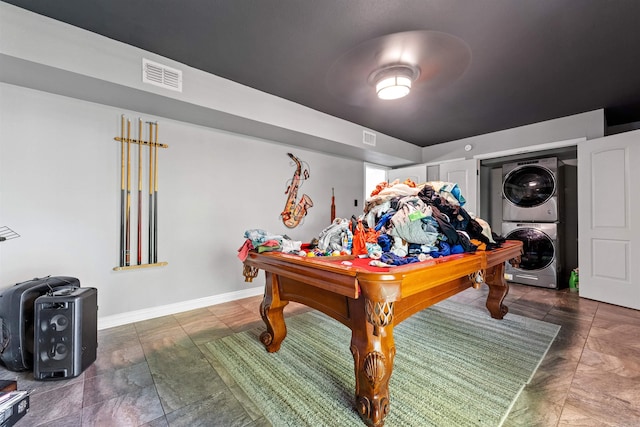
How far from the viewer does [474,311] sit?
110 inches

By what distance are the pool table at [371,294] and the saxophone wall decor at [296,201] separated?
1.98 meters

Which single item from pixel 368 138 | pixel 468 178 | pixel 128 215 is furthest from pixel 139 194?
pixel 468 178

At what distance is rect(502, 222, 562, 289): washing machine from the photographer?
367cm

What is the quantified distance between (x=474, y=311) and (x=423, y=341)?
1048mm

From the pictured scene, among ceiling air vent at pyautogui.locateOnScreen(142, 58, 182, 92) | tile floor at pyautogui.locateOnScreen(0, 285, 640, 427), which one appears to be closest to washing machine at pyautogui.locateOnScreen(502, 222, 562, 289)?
tile floor at pyautogui.locateOnScreen(0, 285, 640, 427)

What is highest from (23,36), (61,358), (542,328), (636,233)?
(23,36)

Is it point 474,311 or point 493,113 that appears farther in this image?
point 493,113

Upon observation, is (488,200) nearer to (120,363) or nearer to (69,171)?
(120,363)

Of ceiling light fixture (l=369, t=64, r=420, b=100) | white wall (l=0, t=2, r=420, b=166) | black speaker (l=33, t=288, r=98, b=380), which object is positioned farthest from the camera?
ceiling light fixture (l=369, t=64, r=420, b=100)

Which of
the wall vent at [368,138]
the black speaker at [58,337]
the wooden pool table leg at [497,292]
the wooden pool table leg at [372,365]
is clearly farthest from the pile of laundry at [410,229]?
the wall vent at [368,138]

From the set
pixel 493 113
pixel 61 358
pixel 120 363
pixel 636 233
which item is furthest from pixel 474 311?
pixel 61 358

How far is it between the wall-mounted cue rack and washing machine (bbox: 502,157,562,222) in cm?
486

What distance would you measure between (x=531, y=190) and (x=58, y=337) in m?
5.50

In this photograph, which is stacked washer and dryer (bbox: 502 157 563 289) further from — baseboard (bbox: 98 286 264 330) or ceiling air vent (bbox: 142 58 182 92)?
ceiling air vent (bbox: 142 58 182 92)
